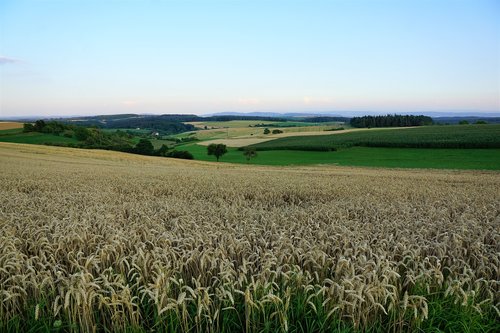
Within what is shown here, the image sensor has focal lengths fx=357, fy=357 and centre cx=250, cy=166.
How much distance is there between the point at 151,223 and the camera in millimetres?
6832

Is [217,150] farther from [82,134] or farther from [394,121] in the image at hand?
[394,121]

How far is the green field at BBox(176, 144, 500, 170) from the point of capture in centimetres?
4675

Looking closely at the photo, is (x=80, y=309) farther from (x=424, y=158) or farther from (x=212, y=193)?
(x=424, y=158)

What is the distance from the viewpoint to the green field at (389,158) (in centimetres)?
4675

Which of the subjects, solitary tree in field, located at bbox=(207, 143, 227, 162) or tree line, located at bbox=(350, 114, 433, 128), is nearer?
solitary tree in field, located at bbox=(207, 143, 227, 162)

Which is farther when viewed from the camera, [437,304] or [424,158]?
[424,158]

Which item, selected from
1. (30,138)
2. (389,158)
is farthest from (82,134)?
(389,158)

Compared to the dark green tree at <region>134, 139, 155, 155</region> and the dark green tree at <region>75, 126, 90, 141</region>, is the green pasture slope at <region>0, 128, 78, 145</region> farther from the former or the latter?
the dark green tree at <region>134, 139, 155, 155</region>

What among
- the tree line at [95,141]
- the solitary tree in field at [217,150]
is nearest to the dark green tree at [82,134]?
the tree line at [95,141]

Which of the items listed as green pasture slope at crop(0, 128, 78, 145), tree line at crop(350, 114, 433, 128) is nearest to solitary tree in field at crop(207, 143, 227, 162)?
green pasture slope at crop(0, 128, 78, 145)

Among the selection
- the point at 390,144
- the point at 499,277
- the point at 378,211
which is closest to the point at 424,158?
the point at 390,144

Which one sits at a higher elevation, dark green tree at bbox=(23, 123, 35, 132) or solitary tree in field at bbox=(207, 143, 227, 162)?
dark green tree at bbox=(23, 123, 35, 132)

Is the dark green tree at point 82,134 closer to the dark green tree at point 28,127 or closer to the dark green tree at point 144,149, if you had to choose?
the dark green tree at point 28,127

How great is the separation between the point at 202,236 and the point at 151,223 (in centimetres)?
160
